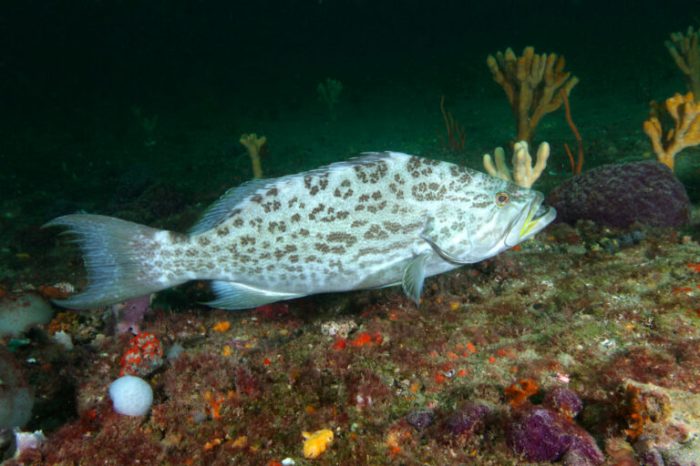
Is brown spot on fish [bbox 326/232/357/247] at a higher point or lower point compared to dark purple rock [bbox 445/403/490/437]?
higher

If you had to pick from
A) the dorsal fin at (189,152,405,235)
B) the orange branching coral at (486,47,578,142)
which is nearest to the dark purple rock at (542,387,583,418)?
the dorsal fin at (189,152,405,235)

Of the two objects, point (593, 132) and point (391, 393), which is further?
point (593, 132)

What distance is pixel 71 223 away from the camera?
3.40 metres

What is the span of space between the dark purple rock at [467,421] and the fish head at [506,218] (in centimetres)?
154

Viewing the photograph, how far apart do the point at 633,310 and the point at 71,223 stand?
4.88m

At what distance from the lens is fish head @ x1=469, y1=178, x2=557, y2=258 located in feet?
11.9

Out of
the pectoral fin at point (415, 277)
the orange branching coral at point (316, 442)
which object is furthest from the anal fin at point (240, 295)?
the orange branching coral at point (316, 442)

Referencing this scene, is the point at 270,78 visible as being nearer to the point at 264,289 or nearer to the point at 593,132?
the point at 593,132

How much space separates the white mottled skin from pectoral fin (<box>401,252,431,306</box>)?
0.29ft

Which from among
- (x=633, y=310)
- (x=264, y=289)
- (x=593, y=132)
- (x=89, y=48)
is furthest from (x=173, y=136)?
(x=89, y=48)

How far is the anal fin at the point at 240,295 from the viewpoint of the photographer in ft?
12.6

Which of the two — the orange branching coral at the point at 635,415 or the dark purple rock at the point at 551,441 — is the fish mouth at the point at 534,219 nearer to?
the orange branching coral at the point at 635,415

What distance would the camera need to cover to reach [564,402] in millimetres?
2551

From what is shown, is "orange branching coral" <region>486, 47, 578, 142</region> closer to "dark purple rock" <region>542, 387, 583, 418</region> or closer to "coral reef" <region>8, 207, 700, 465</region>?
"coral reef" <region>8, 207, 700, 465</region>
